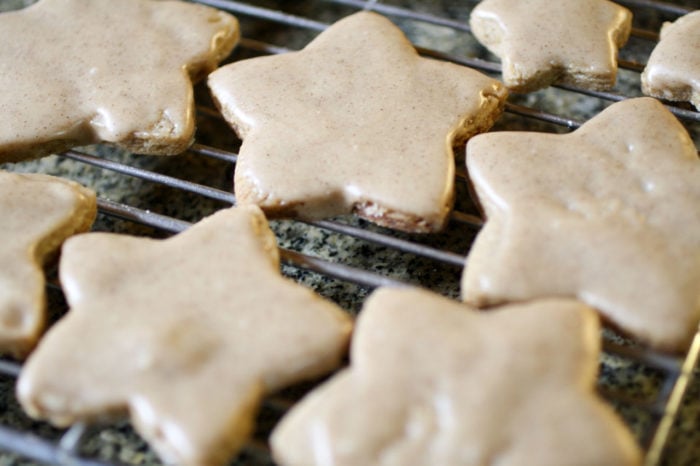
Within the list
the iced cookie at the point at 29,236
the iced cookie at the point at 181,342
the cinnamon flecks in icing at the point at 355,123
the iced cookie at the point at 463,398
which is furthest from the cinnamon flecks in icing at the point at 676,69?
the iced cookie at the point at 29,236

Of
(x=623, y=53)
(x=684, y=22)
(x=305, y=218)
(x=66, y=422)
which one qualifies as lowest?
(x=66, y=422)

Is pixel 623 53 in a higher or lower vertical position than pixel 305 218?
higher

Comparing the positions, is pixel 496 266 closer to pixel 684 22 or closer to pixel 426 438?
pixel 426 438

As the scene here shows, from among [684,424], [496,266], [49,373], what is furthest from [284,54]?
[684,424]

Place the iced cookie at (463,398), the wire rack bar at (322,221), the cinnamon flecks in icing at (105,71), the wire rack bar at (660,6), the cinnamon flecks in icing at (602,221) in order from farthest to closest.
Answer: the wire rack bar at (660,6)
the cinnamon flecks in icing at (105,71)
the wire rack bar at (322,221)
the cinnamon flecks in icing at (602,221)
the iced cookie at (463,398)

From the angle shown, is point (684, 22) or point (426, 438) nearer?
point (426, 438)

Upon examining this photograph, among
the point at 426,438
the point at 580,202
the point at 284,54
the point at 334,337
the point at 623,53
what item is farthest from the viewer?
the point at 623,53

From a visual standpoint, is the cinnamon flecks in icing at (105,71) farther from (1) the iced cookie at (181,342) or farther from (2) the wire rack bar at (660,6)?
(2) the wire rack bar at (660,6)
